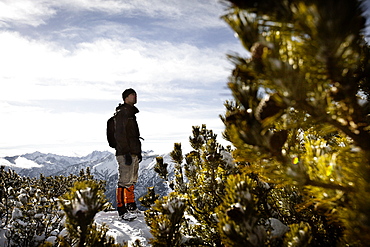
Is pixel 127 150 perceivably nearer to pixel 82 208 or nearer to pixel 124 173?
pixel 124 173

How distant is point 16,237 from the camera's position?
945 cm

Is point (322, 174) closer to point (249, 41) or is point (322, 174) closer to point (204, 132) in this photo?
point (249, 41)

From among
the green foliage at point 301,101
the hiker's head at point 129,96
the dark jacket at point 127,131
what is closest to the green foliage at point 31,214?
the dark jacket at point 127,131

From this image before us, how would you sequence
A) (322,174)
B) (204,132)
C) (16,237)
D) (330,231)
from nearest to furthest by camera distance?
1. (322,174)
2. (330,231)
3. (204,132)
4. (16,237)

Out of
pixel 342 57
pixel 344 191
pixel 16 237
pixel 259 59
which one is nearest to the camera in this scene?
pixel 342 57

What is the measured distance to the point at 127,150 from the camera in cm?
600

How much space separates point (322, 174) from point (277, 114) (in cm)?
54

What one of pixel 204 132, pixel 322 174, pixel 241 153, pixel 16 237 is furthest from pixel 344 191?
pixel 16 237

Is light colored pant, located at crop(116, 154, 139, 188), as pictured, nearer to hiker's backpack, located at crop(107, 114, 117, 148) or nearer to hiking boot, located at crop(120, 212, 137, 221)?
hiker's backpack, located at crop(107, 114, 117, 148)

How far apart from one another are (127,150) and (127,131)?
1.74 ft

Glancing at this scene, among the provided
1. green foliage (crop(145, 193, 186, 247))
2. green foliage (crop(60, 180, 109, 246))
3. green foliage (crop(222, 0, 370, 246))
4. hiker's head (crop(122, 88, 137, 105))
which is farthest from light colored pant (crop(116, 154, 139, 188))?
green foliage (crop(222, 0, 370, 246))

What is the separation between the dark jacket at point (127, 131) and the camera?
19.6ft

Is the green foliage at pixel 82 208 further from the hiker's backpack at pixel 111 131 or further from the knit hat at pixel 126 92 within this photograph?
the hiker's backpack at pixel 111 131

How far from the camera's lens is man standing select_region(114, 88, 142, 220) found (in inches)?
235
